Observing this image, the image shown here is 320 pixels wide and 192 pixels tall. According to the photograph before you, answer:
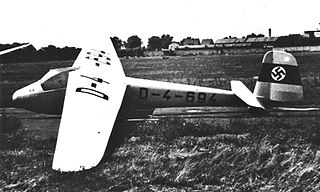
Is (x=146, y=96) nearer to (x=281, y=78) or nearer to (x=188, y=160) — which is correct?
(x=188, y=160)

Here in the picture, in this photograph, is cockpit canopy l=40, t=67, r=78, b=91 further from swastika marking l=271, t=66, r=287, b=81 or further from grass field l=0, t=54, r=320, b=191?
swastika marking l=271, t=66, r=287, b=81

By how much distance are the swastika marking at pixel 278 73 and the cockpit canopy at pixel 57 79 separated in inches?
151

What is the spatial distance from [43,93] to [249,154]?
13.5 ft

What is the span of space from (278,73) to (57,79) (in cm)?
426

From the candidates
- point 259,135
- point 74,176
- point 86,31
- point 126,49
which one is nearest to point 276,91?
point 259,135

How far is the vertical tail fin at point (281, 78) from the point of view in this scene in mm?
6582

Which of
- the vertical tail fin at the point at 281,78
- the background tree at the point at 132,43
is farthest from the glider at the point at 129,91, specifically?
the background tree at the point at 132,43

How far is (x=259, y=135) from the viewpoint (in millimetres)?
6004

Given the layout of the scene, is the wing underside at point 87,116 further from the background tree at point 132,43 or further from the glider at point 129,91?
the background tree at point 132,43

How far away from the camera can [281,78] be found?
6.75 meters

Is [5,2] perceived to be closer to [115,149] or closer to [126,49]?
[115,149]

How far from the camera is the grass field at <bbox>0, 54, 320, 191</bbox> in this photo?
455 cm

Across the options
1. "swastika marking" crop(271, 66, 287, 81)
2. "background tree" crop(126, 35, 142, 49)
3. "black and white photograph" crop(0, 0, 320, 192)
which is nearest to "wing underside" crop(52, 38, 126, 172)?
"black and white photograph" crop(0, 0, 320, 192)

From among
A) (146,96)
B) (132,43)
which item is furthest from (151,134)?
(132,43)
